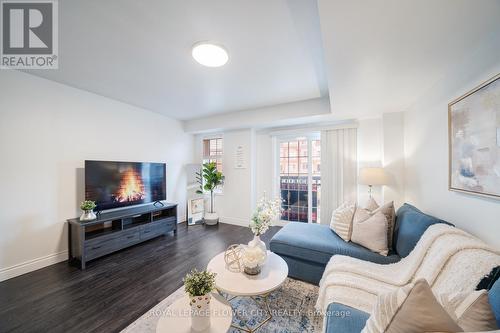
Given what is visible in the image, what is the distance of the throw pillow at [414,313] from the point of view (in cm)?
61

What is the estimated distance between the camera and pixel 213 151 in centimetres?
484

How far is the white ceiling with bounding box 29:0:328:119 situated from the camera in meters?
1.38

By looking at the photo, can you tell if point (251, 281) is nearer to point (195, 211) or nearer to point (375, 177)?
point (375, 177)

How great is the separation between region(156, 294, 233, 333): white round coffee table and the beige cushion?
1568 millimetres

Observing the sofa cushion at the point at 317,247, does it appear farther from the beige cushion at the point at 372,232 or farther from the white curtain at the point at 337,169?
the white curtain at the point at 337,169

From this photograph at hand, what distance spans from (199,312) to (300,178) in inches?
129

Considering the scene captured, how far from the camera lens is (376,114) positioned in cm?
308

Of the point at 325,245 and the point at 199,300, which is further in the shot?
the point at 325,245

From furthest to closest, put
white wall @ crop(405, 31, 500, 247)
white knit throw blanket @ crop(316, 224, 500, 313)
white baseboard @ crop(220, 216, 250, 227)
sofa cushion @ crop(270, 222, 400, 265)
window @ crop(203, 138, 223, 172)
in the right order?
window @ crop(203, 138, 223, 172)
white baseboard @ crop(220, 216, 250, 227)
sofa cushion @ crop(270, 222, 400, 265)
white wall @ crop(405, 31, 500, 247)
white knit throw blanket @ crop(316, 224, 500, 313)

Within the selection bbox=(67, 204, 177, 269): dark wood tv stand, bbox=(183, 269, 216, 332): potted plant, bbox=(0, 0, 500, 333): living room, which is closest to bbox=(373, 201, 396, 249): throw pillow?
bbox=(0, 0, 500, 333): living room

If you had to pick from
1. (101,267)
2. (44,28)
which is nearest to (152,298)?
(101,267)

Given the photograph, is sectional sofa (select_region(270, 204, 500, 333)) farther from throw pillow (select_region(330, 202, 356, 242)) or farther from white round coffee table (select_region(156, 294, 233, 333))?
white round coffee table (select_region(156, 294, 233, 333))

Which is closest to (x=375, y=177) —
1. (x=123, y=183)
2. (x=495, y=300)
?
(x=495, y=300)

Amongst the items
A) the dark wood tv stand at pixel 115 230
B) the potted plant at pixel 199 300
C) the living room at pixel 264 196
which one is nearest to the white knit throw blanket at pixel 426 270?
the living room at pixel 264 196
